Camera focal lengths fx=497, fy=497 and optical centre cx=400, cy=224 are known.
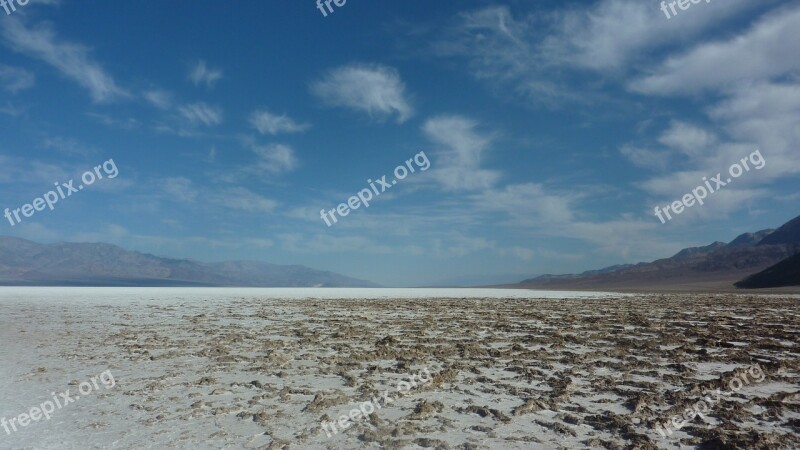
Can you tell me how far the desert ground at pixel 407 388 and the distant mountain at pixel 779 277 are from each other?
78222 mm

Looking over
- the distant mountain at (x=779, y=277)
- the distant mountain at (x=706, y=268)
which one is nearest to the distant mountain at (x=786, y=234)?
the distant mountain at (x=706, y=268)

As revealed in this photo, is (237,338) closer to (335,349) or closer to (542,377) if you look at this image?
(335,349)

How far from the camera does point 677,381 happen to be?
8586mm

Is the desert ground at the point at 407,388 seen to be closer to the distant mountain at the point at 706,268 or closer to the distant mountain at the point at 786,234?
the distant mountain at the point at 706,268

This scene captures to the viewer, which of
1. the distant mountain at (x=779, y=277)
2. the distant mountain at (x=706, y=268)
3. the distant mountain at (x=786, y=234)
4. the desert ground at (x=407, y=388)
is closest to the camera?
the desert ground at (x=407, y=388)

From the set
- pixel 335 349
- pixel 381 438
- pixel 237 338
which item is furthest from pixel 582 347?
pixel 237 338

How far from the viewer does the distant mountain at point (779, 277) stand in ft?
253

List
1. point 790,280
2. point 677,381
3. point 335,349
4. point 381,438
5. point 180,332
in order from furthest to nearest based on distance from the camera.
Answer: point 790,280, point 180,332, point 335,349, point 677,381, point 381,438

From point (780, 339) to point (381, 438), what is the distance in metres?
13.7

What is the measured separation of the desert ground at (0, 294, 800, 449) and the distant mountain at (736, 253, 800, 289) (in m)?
78.2

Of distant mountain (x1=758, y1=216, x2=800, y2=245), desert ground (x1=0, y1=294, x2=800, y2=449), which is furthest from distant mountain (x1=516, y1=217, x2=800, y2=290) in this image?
desert ground (x1=0, y1=294, x2=800, y2=449)

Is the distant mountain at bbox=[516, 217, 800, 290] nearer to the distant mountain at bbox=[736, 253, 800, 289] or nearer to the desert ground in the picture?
the distant mountain at bbox=[736, 253, 800, 289]

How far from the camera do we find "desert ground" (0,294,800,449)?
5.96 meters

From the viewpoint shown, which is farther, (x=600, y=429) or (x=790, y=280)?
(x=790, y=280)
